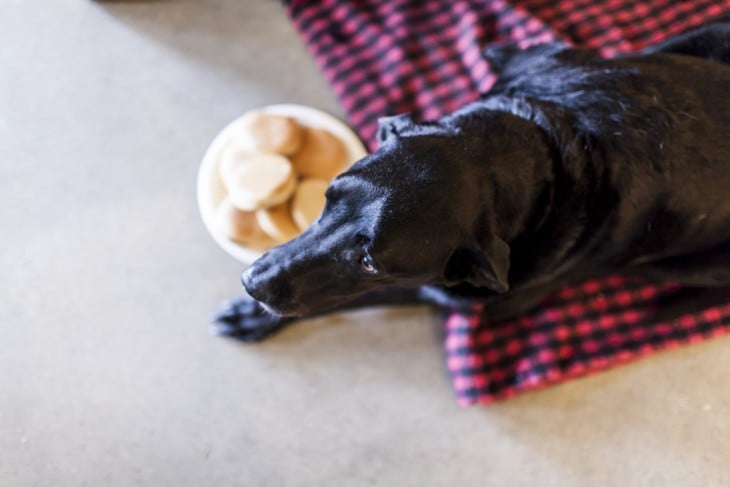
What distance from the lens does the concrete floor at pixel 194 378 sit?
5.43ft

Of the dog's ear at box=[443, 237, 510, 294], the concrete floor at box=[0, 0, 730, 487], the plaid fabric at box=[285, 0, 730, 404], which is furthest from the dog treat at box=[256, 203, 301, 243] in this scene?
the dog's ear at box=[443, 237, 510, 294]

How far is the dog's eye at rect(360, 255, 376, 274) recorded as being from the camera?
1.14 meters

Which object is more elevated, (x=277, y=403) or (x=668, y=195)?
(x=668, y=195)

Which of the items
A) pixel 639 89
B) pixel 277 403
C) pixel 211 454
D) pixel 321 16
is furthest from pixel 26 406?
pixel 639 89

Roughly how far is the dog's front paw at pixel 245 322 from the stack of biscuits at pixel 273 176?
18 cm

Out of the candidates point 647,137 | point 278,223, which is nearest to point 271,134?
point 278,223

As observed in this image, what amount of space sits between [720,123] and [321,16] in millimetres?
1216

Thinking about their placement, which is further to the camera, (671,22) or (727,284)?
(671,22)

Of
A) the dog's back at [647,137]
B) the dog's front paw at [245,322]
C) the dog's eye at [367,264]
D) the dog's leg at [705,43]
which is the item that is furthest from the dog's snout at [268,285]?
the dog's leg at [705,43]

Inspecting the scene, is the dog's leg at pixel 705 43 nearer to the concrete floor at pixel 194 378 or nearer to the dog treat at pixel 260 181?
the concrete floor at pixel 194 378

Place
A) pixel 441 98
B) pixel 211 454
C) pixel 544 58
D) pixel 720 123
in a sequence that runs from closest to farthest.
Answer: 1. pixel 720 123
2. pixel 544 58
3. pixel 211 454
4. pixel 441 98

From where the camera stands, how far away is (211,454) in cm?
166

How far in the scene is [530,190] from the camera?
1.22 metres

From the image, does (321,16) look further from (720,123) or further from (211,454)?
(211,454)
